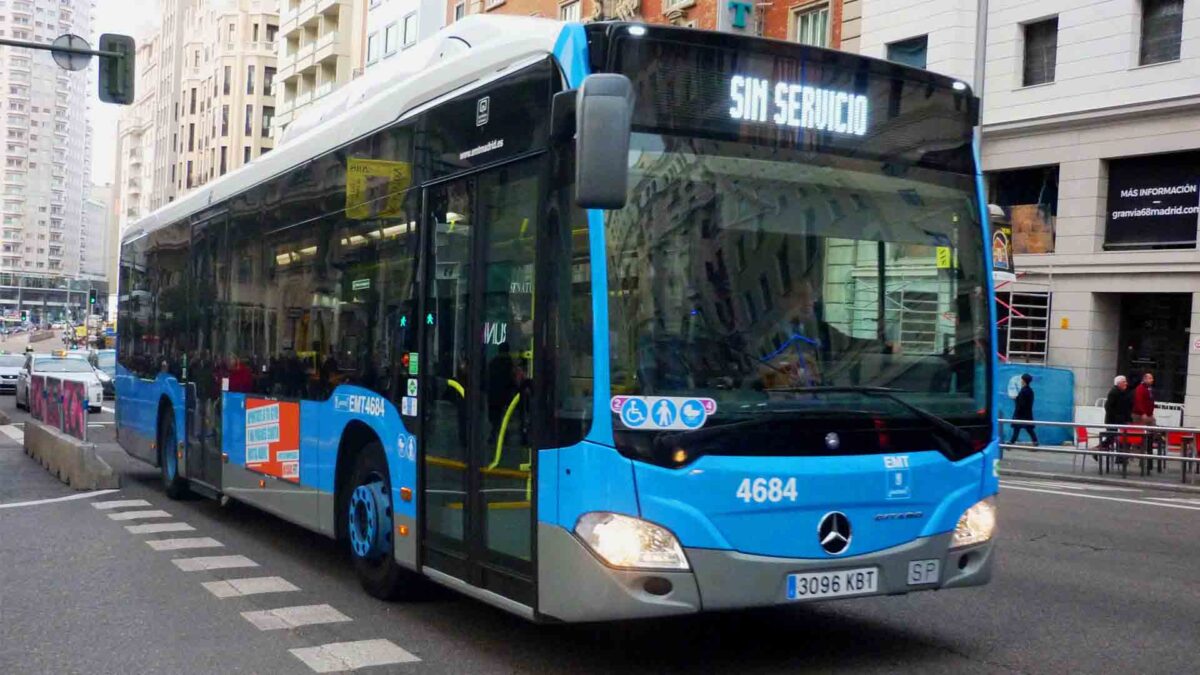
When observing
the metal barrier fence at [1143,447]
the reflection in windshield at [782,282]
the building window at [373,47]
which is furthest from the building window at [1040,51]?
the building window at [373,47]

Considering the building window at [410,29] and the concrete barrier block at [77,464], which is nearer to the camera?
the concrete barrier block at [77,464]

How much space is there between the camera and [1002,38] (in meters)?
27.9

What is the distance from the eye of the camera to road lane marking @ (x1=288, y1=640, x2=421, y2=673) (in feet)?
22.4

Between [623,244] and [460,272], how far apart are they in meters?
1.58

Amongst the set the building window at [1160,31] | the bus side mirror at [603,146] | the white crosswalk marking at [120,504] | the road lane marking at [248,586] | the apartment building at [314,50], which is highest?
the apartment building at [314,50]

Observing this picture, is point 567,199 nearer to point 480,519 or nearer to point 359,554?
point 480,519

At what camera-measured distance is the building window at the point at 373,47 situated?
185ft

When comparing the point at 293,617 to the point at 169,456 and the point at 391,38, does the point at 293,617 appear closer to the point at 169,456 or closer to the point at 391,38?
the point at 169,456

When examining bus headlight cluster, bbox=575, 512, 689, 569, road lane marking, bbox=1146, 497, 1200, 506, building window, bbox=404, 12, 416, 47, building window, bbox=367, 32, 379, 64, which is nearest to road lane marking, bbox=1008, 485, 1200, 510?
road lane marking, bbox=1146, 497, 1200, 506

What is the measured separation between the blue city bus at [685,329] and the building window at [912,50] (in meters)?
23.1

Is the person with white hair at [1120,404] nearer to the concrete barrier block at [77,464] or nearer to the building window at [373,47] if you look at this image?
the concrete barrier block at [77,464]

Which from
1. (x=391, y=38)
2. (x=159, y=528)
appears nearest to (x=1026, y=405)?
(x=159, y=528)

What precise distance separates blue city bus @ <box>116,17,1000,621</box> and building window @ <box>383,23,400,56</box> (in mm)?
47627

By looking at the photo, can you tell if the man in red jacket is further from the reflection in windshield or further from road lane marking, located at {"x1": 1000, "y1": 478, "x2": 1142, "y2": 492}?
the reflection in windshield
